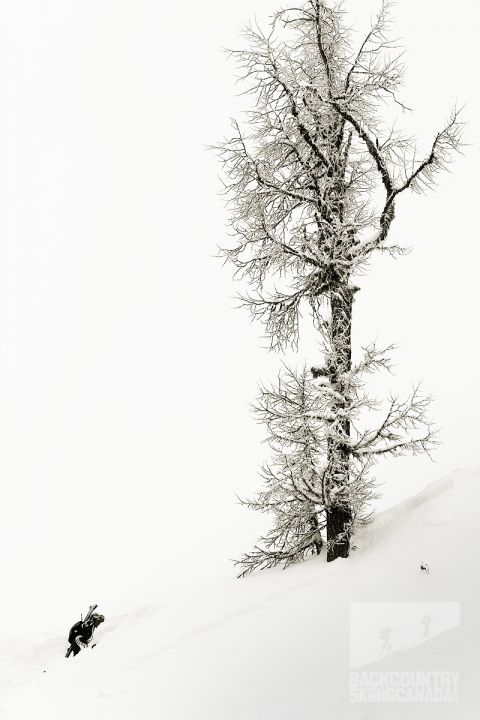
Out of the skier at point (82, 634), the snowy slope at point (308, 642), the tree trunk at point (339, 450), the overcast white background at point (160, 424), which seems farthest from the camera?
the overcast white background at point (160, 424)

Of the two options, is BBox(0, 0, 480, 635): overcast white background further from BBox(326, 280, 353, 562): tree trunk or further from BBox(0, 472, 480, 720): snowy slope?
BBox(0, 472, 480, 720): snowy slope

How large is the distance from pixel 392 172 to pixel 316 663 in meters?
8.17

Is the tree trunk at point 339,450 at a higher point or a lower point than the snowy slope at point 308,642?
higher

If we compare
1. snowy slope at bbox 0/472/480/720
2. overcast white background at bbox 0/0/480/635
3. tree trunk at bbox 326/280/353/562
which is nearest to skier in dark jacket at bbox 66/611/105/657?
snowy slope at bbox 0/472/480/720

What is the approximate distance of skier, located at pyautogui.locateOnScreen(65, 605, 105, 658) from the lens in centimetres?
1181

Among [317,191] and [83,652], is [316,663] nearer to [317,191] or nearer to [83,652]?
[83,652]

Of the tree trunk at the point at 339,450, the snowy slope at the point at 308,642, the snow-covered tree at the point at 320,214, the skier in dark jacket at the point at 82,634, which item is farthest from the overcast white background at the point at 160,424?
the snowy slope at the point at 308,642

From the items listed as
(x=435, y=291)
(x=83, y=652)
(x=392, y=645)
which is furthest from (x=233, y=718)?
(x=435, y=291)

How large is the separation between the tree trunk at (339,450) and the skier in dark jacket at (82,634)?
5.55 metres

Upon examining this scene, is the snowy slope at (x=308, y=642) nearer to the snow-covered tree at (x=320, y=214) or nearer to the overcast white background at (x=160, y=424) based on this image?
the snow-covered tree at (x=320, y=214)

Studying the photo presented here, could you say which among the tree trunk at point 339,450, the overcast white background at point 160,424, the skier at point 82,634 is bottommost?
the skier at point 82,634

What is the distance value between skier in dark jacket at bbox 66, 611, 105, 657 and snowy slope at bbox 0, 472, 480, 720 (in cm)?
70

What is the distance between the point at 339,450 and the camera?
33.0 ft

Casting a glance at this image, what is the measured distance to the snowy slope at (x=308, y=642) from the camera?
7.17 meters
